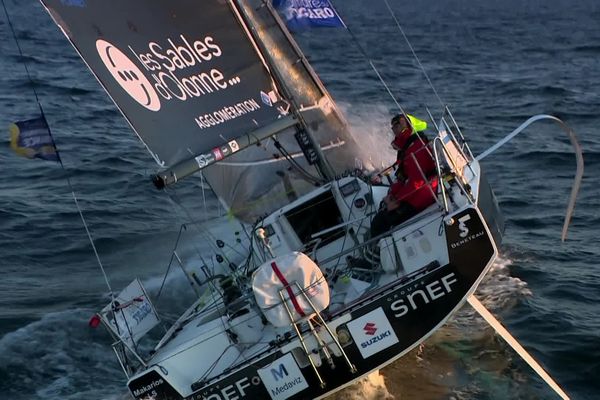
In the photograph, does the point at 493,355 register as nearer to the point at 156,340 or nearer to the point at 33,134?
the point at 156,340

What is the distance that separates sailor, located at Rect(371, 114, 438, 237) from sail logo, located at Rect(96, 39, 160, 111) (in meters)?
2.67

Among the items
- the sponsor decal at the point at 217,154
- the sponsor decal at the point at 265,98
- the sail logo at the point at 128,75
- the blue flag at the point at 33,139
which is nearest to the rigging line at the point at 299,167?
the sponsor decal at the point at 265,98

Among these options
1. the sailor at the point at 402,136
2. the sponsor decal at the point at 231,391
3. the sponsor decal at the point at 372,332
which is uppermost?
the sailor at the point at 402,136

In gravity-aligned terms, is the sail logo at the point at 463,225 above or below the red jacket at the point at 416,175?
below

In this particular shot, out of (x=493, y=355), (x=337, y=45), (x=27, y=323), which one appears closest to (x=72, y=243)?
(x=27, y=323)

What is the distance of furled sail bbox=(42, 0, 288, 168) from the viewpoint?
330 inches

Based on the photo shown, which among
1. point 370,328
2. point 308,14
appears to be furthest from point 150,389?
point 308,14

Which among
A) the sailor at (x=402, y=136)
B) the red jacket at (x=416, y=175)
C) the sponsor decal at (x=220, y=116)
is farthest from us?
the sponsor decal at (x=220, y=116)

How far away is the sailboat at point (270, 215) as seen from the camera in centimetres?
734

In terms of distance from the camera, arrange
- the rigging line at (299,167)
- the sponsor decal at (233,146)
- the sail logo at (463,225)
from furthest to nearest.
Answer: the rigging line at (299,167) → the sponsor decal at (233,146) → the sail logo at (463,225)

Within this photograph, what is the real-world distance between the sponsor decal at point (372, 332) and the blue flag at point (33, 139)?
3.93 metres

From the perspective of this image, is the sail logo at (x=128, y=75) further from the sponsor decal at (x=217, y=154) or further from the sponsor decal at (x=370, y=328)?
the sponsor decal at (x=370, y=328)

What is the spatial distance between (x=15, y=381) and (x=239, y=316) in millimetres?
2823

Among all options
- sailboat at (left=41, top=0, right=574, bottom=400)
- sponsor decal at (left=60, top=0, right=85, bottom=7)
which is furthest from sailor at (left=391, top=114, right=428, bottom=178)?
sponsor decal at (left=60, top=0, right=85, bottom=7)
